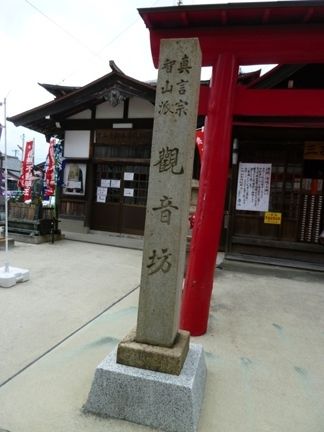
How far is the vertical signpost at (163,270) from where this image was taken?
2.51 metres

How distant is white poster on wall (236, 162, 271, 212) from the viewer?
302 inches

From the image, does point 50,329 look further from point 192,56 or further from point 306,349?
point 192,56

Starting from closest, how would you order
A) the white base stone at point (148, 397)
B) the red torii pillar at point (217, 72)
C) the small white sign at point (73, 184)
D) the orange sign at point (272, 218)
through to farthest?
1. the white base stone at point (148, 397)
2. the red torii pillar at point (217, 72)
3. the orange sign at point (272, 218)
4. the small white sign at point (73, 184)

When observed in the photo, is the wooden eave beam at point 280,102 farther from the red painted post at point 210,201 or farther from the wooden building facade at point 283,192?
the wooden building facade at point 283,192

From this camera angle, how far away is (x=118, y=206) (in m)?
10.1

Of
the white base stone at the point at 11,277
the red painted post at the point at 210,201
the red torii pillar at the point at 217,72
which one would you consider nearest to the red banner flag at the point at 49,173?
the white base stone at the point at 11,277

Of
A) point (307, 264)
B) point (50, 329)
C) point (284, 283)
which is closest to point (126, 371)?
point (50, 329)

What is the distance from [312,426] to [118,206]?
8.18 m

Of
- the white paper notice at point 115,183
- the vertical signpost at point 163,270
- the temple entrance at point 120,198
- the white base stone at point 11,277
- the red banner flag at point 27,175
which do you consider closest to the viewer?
the vertical signpost at point 163,270

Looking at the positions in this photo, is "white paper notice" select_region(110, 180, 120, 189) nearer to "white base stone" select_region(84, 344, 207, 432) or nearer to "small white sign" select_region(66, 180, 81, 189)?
"small white sign" select_region(66, 180, 81, 189)

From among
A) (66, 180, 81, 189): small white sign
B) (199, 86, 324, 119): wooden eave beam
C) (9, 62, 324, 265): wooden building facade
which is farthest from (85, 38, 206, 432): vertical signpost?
(66, 180, 81, 189): small white sign

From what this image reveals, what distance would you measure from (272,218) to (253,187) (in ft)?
2.63

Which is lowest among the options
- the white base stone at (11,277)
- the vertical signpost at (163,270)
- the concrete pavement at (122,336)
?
the concrete pavement at (122,336)

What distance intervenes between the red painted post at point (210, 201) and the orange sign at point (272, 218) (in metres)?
4.06
